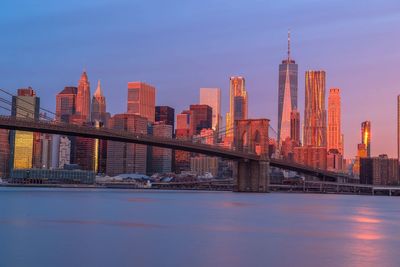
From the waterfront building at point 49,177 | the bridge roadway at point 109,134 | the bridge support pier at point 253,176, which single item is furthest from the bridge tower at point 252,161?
the waterfront building at point 49,177

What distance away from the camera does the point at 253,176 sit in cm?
8450

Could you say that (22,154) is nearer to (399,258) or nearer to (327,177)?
(327,177)

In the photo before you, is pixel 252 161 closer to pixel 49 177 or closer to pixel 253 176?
pixel 253 176

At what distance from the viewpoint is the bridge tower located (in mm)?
A: 83500

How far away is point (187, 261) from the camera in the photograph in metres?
16.8

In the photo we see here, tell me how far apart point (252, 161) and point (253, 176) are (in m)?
2.25

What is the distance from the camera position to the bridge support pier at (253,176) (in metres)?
83.1

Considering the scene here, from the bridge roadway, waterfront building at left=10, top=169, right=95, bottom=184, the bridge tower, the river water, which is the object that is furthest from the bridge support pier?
waterfront building at left=10, top=169, right=95, bottom=184

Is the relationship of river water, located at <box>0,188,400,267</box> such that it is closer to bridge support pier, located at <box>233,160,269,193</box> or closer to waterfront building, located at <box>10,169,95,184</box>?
bridge support pier, located at <box>233,160,269,193</box>

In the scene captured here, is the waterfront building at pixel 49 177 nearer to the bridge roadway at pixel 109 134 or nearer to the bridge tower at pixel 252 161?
the bridge tower at pixel 252 161

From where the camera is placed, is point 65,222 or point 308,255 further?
point 65,222

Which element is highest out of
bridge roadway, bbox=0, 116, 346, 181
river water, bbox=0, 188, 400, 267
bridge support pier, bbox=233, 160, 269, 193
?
bridge roadway, bbox=0, 116, 346, 181

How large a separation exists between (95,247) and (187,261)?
11.4 feet

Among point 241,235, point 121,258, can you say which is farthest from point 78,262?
point 241,235
